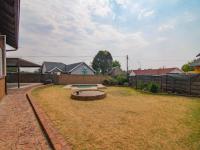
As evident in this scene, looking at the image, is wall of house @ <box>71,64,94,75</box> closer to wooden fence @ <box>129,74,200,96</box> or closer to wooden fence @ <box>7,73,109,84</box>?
wooden fence @ <box>7,73,109,84</box>

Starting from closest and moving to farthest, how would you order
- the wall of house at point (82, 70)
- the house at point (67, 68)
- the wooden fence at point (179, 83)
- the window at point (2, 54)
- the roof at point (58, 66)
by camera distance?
the window at point (2, 54)
the wooden fence at point (179, 83)
the wall of house at point (82, 70)
the house at point (67, 68)
the roof at point (58, 66)

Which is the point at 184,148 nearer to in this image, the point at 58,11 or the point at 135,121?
the point at 135,121

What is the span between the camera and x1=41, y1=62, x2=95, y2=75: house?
45.5m

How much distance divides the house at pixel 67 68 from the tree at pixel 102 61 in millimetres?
13245

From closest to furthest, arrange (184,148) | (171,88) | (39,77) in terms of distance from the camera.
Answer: (184,148), (171,88), (39,77)

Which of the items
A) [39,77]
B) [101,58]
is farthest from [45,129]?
[101,58]

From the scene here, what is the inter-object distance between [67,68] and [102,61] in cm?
1638

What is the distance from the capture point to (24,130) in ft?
16.7

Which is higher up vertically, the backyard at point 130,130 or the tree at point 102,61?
the tree at point 102,61

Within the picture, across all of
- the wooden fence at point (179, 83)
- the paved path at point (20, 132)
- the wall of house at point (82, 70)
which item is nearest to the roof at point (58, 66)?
the wall of house at point (82, 70)

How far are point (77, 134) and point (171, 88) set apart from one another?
12.9m

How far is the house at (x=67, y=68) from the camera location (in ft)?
149

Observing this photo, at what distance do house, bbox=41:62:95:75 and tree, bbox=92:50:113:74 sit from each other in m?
13.2

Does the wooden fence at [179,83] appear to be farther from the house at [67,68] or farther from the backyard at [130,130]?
the house at [67,68]
